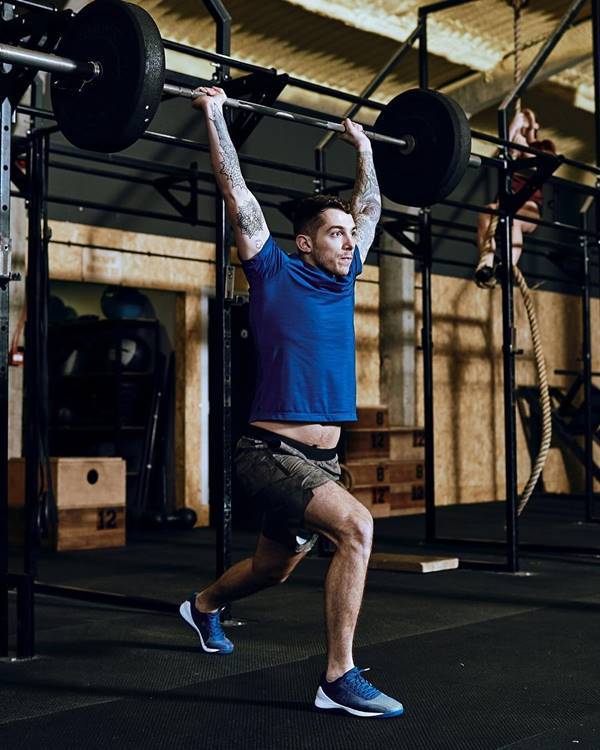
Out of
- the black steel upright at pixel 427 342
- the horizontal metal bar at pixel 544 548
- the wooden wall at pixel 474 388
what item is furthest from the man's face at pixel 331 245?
the wooden wall at pixel 474 388

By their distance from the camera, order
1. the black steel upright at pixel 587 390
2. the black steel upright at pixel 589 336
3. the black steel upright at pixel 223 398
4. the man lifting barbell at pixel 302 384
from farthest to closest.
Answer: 1. the black steel upright at pixel 587 390
2. the black steel upright at pixel 589 336
3. the black steel upright at pixel 223 398
4. the man lifting barbell at pixel 302 384

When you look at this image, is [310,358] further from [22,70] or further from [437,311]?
[437,311]

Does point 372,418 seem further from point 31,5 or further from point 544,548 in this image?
point 31,5

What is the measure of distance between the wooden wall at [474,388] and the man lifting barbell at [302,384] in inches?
231

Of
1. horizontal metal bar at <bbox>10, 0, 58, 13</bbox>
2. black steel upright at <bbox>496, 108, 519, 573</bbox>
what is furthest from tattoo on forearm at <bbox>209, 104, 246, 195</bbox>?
A: black steel upright at <bbox>496, 108, 519, 573</bbox>

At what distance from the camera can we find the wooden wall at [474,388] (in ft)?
28.5

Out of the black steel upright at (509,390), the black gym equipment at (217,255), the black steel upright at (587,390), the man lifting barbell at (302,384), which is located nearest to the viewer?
the man lifting barbell at (302,384)

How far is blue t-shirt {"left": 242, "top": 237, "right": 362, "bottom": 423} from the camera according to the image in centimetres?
244

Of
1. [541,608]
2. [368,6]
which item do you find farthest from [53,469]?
[368,6]

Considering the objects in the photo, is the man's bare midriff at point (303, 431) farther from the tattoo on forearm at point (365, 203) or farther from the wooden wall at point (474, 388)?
the wooden wall at point (474, 388)

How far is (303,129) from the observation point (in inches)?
309

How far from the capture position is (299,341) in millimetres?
2451

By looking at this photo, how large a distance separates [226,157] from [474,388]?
266 inches

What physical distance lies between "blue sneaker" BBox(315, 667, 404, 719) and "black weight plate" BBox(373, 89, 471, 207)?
1.54 meters
